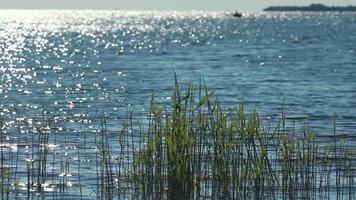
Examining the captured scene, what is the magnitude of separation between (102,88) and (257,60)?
95.4 ft

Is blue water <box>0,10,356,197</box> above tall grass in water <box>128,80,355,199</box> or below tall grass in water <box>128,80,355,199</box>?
below

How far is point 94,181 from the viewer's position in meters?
19.7

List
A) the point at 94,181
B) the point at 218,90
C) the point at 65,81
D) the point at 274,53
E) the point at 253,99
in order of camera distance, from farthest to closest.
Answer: the point at 274,53, the point at 65,81, the point at 218,90, the point at 253,99, the point at 94,181

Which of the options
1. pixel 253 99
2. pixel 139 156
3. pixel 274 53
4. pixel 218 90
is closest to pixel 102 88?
pixel 218 90

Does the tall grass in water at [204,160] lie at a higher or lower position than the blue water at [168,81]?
higher

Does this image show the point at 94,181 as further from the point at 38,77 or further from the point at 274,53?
the point at 274,53

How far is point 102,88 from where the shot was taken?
4634 cm

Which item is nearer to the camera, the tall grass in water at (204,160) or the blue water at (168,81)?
the tall grass in water at (204,160)

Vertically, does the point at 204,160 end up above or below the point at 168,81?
above

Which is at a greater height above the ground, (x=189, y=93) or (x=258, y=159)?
(x=189, y=93)

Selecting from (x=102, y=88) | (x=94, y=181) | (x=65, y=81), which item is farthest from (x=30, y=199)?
(x=65, y=81)

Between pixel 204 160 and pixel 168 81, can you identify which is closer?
pixel 204 160

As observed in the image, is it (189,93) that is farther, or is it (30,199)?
(30,199)

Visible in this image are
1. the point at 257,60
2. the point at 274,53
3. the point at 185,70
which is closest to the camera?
the point at 185,70
